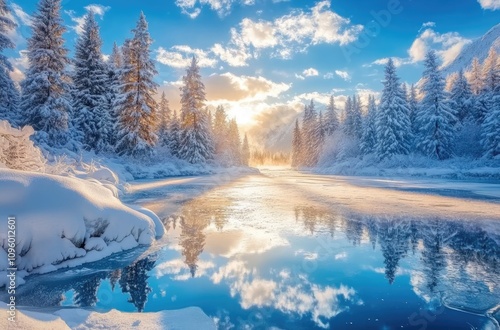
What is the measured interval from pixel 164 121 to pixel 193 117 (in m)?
15.3

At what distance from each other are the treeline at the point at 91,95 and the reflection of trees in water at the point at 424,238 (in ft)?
63.2

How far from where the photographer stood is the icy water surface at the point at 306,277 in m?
3.50

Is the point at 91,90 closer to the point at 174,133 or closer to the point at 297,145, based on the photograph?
the point at 174,133

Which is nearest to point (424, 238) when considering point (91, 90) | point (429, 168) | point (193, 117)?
point (429, 168)

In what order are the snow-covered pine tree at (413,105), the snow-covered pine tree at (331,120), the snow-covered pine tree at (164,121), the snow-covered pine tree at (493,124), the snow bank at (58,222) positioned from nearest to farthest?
1. the snow bank at (58,222)
2. the snow-covered pine tree at (493,124)
3. the snow-covered pine tree at (413,105)
4. the snow-covered pine tree at (164,121)
5. the snow-covered pine tree at (331,120)

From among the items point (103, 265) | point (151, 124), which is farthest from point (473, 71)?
point (103, 265)

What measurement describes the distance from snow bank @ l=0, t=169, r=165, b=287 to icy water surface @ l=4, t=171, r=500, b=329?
13.6 inches

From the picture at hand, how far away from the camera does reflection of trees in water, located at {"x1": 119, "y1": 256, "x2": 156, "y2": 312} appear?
388 centimetres

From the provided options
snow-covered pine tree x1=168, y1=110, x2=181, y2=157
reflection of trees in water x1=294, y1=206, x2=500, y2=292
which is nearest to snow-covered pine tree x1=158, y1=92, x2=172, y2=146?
snow-covered pine tree x1=168, y1=110, x2=181, y2=157

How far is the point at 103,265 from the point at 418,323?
4882 mm

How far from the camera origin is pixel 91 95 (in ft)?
88.7

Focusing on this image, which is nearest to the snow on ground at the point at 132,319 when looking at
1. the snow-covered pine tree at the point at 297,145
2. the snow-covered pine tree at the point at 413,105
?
the snow-covered pine tree at the point at 413,105

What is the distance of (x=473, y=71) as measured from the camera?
43.9 meters

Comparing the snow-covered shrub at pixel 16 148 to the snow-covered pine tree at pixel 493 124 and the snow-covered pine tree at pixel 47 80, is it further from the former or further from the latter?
the snow-covered pine tree at pixel 493 124
